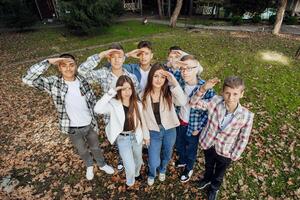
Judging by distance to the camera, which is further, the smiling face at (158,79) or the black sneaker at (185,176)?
the black sneaker at (185,176)

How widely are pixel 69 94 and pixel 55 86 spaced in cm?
26

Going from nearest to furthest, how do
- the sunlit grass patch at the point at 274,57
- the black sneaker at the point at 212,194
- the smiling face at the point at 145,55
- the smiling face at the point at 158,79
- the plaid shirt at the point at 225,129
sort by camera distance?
1. the plaid shirt at the point at 225,129
2. the smiling face at the point at 158,79
3. the smiling face at the point at 145,55
4. the black sneaker at the point at 212,194
5. the sunlit grass patch at the point at 274,57

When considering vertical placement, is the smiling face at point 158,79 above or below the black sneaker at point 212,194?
above

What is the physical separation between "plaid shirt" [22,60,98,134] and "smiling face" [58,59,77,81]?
126 mm

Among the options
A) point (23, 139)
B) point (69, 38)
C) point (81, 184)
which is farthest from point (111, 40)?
point (81, 184)

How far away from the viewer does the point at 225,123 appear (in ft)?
11.3

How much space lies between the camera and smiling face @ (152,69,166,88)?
11.2 feet

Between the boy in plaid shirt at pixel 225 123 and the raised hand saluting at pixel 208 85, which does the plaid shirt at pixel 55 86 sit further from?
the raised hand saluting at pixel 208 85

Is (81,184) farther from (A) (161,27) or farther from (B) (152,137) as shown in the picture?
(A) (161,27)

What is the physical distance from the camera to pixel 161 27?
823 inches

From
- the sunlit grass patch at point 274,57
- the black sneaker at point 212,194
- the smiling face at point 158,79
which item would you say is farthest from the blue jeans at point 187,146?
the sunlit grass patch at point 274,57

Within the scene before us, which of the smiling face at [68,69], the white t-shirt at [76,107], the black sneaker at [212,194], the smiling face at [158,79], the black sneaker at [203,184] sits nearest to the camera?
the smiling face at [158,79]

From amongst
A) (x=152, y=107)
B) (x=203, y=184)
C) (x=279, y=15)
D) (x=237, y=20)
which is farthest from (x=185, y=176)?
(x=237, y=20)

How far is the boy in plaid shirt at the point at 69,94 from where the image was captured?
3.68 meters
